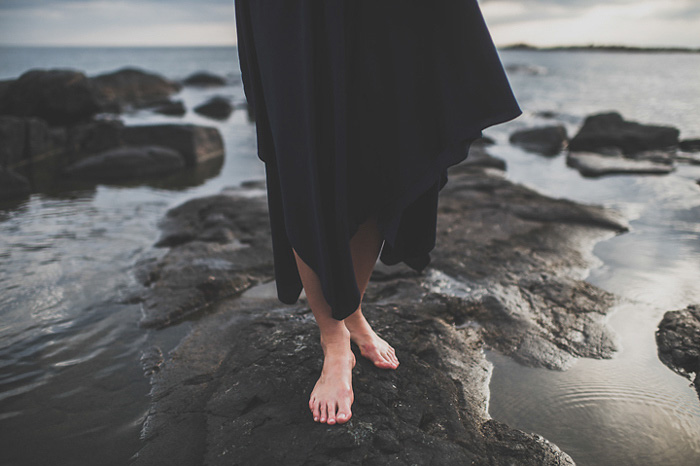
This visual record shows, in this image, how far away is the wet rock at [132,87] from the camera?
15.3 meters

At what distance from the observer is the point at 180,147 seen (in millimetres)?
6926

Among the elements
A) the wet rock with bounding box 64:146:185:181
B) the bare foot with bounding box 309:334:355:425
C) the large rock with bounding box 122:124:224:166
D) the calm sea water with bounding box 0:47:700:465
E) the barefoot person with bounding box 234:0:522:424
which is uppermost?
the barefoot person with bounding box 234:0:522:424

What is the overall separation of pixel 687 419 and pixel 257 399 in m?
1.54

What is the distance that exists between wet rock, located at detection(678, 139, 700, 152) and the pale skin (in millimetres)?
7829

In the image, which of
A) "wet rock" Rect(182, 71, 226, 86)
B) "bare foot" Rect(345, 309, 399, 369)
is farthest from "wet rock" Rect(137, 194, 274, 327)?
"wet rock" Rect(182, 71, 226, 86)

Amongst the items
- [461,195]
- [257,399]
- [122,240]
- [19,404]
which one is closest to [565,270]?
[461,195]

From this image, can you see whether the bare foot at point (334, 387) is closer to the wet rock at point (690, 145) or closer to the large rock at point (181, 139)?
the large rock at point (181, 139)

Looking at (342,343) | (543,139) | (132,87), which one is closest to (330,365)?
(342,343)

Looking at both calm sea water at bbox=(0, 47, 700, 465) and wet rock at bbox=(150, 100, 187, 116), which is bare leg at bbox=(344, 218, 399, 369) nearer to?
calm sea water at bbox=(0, 47, 700, 465)

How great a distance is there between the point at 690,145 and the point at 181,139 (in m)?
8.13

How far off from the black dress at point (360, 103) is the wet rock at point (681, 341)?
1.37 meters

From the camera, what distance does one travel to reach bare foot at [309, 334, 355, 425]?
1475 millimetres

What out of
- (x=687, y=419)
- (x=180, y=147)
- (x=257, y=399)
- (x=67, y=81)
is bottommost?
(x=687, y=419)

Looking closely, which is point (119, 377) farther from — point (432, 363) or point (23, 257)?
point (23, 257)
